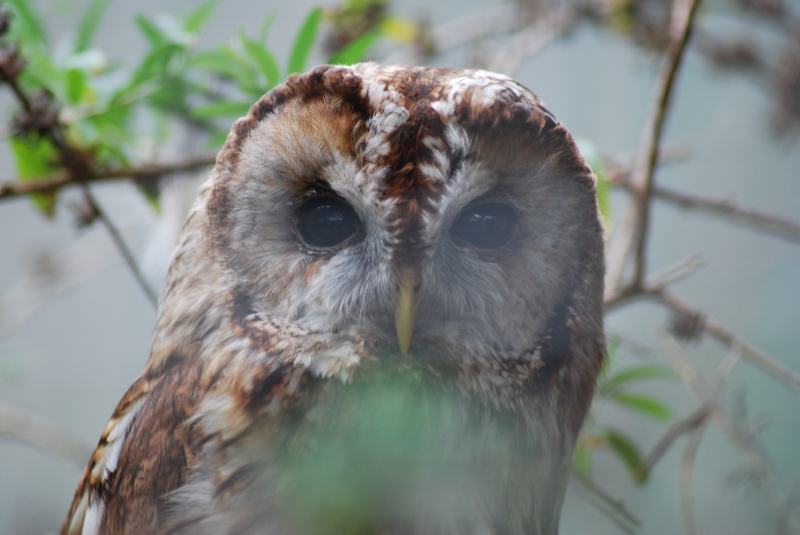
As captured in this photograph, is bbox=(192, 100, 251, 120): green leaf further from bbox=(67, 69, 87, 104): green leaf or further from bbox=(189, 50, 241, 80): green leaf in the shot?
bbox=(67, 69, 87, 104): green leaf

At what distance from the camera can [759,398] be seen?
5.49ft

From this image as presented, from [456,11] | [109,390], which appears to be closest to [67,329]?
[109,390]

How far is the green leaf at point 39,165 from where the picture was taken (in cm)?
158

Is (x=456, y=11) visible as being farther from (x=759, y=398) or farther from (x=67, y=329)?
(x=67, y=329)

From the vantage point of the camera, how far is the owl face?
79 centimetres

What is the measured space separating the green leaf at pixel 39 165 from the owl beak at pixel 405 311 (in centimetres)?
122

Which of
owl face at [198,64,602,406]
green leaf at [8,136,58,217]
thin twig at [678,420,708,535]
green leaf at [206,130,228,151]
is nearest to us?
owl face at [198,64,602,406]

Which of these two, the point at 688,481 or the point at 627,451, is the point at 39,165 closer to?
the point at 627,451

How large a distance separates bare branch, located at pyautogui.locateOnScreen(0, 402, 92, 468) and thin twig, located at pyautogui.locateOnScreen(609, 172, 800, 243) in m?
1.93

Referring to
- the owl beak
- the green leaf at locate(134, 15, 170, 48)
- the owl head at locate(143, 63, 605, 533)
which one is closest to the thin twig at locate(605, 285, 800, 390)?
the owl head at locate(143, 63, 605, 533)

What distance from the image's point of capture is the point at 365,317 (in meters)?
0.88

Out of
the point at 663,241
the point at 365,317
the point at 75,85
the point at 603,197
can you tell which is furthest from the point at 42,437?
the point at 663,241

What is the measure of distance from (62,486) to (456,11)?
3.21 metres

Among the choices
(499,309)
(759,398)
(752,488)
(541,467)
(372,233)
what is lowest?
(752,488)
